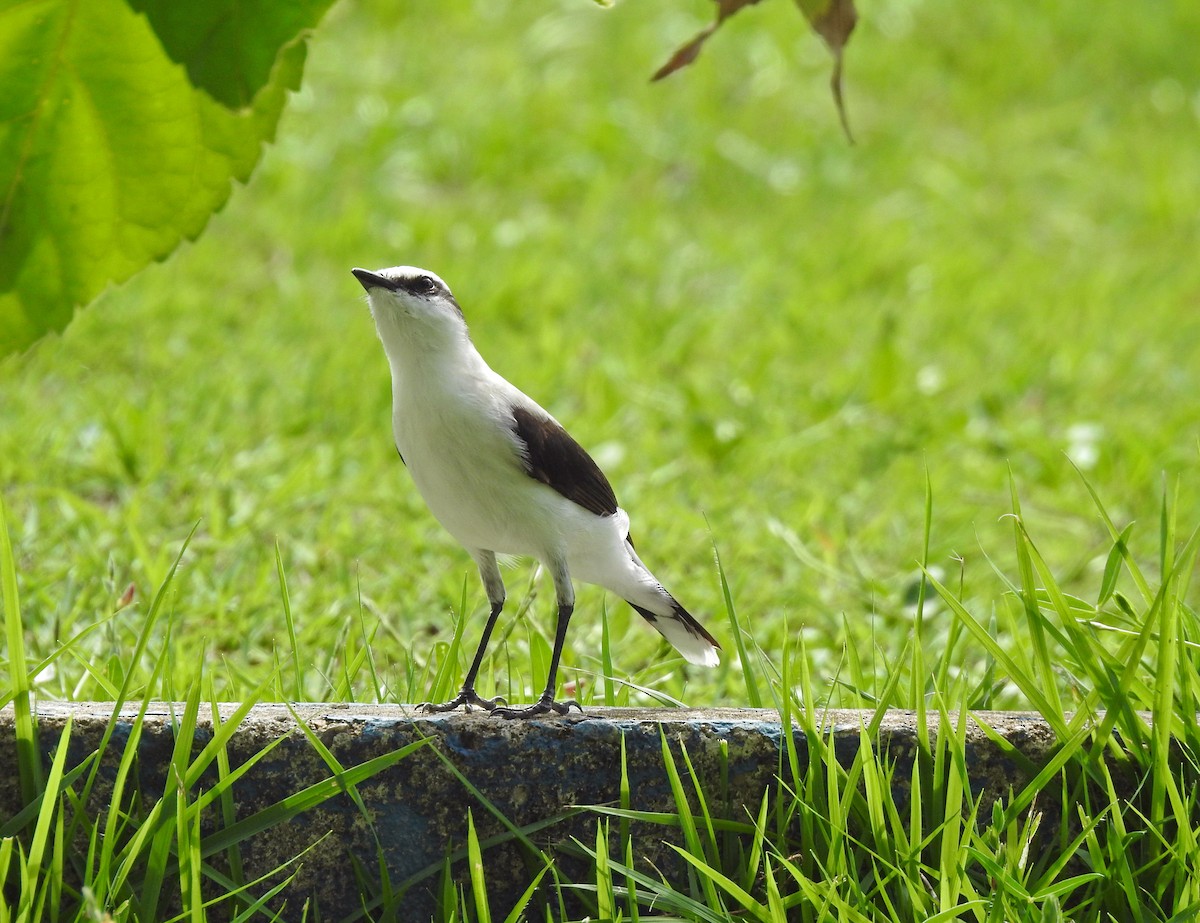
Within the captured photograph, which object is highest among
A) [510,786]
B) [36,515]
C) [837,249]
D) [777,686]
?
[510,786]

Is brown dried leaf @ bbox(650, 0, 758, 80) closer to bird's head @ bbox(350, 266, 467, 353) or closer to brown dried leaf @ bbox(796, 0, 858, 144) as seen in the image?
brown dried leaf @ bbox(796, 0, 858, 144)

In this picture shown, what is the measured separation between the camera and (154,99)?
1207 mm

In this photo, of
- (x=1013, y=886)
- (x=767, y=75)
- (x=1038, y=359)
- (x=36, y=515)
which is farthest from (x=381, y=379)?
(x=767, y=75)

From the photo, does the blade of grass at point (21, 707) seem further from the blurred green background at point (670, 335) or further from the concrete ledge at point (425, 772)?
the blurred green background at point (670, 335)

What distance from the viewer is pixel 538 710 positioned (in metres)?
2.31

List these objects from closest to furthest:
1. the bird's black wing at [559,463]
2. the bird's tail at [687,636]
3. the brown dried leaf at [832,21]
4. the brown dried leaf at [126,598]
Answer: the brown dried leaf at [832,21] < the bird's black wing at [559,463] < the bird's tail at [687,636] < the brown dried leaf at [126,598]

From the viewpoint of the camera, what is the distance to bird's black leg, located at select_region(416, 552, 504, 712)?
2.40m

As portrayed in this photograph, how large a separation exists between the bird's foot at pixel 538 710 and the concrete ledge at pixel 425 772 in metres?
0.04

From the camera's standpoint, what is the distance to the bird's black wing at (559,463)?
250 cm

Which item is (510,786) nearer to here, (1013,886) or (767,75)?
(1013,886)

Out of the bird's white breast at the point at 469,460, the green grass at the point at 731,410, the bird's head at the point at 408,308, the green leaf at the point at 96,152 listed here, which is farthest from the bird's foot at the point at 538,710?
the green leaf at the point at 96,152

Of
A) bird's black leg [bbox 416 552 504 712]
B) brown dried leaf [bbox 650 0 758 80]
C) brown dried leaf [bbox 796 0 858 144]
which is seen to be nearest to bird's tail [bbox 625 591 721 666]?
bird's black leg [bbox 416 552 504 712]

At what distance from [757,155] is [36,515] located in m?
5.88

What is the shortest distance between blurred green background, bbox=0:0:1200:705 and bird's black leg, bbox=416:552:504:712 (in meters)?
0.09
